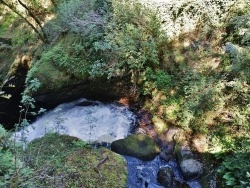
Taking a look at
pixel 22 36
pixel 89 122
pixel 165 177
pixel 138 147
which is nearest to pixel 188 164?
pixel 165 177

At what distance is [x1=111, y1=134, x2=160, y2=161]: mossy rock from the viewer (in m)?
6.95

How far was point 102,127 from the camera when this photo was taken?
819 centimetres

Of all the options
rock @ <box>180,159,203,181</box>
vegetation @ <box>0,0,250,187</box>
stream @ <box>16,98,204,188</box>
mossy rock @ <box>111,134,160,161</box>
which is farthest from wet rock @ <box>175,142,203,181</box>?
mossy rock @ <box>111,134,160,161</box>

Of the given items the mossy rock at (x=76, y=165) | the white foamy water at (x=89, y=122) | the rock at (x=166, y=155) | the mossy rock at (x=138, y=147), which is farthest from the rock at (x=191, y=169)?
the white foamy water at (x=89, y=122)

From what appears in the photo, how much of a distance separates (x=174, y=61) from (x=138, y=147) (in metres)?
3.04

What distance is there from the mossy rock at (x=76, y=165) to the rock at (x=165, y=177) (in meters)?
1.24

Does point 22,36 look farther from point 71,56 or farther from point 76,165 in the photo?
point 76,165

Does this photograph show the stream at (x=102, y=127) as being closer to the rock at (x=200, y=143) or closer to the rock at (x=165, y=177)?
the rock at (x=165, y=177)

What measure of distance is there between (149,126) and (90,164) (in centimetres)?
294

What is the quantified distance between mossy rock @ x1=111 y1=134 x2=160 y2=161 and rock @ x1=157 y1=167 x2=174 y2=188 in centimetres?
54

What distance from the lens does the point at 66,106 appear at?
366 inches

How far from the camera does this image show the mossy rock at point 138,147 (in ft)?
22.8

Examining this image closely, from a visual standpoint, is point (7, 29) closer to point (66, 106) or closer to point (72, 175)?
point (66, 106)

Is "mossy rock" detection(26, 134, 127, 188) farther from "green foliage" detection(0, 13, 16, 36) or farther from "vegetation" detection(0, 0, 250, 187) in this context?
"green foliage" detection(0, 13, 16, 36)
